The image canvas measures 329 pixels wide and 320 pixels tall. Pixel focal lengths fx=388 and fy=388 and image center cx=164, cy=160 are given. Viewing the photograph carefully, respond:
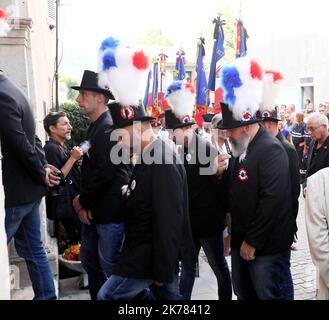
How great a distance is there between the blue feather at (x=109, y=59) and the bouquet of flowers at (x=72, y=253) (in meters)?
2.76

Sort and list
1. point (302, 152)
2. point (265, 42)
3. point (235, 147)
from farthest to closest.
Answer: point (265, 42)
point (302, 152)
point (235, 147)

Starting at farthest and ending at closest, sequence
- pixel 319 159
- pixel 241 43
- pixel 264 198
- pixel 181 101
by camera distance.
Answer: pixel 241 43 < pixel 319 159 < pixel 181 101 < pixel 264 198

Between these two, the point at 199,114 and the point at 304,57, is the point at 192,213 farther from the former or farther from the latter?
the point at 304,57

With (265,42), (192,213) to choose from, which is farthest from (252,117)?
(265,42)

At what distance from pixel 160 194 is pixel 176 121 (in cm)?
183

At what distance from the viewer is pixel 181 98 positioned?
4.54 meters

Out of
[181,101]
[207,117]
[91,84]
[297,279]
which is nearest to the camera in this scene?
[91,84]

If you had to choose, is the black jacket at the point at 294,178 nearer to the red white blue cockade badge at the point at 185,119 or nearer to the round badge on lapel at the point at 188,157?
the round badge on lapel at the point at 188,157

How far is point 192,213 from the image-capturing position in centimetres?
393

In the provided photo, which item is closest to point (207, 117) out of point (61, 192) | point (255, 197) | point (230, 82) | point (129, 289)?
point (61, 192)

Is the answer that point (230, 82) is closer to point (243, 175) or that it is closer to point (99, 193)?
point (243, 175)

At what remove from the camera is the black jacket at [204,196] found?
3.91 m

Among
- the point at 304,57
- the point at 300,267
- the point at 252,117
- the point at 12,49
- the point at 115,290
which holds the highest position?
the point at 304,57
